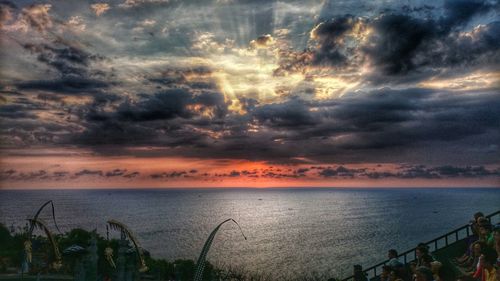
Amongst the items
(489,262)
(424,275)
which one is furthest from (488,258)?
(424,275)

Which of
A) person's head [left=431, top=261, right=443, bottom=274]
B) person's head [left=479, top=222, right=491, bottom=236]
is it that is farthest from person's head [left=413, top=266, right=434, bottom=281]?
person's head [left=479, top=222, right=491, bottom=236]

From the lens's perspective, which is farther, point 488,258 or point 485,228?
point 485,228

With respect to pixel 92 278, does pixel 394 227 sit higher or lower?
lower

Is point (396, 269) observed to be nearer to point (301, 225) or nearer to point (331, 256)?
point (331, 256)

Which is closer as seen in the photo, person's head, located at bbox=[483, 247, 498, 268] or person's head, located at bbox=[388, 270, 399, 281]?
person's head, located at bbox=[483, 247, 498, 268]

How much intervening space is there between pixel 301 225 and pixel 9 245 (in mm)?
135612

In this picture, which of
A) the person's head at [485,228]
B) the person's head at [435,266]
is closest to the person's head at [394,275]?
the person's head at [435,266]

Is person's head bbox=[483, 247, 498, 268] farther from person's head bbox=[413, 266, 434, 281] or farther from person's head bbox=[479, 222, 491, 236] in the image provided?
person's head bbox=[413, 266, 434, 281]

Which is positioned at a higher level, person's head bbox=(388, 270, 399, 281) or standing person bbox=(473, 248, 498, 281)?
standing person bbox=(473, 248, 498, 281)

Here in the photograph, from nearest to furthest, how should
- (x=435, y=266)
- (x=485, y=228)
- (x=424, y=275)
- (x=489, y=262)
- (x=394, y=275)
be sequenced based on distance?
1. (x=424, y=275)
2. (x=435, y=266)
3. (x=489, y=262)
4. (x=394, y=275)
5. (x=485, y=228)

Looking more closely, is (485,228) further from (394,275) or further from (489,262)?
(394,275)

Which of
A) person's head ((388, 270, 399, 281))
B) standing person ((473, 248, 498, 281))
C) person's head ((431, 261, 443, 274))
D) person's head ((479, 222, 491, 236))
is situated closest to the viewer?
person's head ((431, 261, 443, 274))

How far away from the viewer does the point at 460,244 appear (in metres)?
17.8

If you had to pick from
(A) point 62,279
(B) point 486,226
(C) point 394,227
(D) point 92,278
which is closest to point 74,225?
(C) point 394,227
